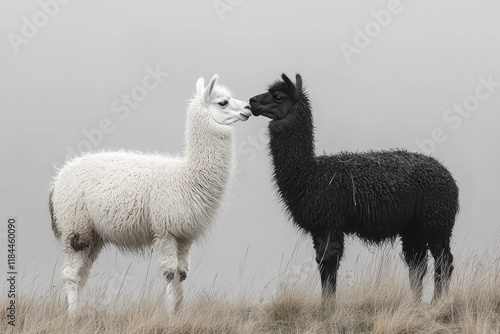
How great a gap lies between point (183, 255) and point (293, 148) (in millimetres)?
2071

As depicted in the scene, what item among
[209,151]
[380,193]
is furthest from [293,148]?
[380,193]

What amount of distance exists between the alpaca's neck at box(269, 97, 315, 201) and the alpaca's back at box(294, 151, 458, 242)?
19 cm

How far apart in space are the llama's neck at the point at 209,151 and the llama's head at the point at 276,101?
524mm

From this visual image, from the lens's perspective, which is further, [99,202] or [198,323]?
[99,202]

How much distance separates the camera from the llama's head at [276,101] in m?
10.8

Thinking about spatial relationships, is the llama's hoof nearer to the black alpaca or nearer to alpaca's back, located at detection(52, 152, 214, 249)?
alpaca's back, located at detection(52, 152, 214, 249)

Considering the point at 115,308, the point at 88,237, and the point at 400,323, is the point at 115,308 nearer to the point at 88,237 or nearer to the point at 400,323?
the point at 88,237

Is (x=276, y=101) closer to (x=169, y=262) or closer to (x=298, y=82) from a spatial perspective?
(x=298, y=82)

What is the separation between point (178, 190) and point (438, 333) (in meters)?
3.80

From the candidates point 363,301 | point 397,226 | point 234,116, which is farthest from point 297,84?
point 363,301

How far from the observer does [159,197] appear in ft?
34.9

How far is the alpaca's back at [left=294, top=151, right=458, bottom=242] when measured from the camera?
10547 mm

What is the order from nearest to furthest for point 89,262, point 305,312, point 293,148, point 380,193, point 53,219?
point 305,312
point 380,193
point 293,148
point 89,262
point 53,219

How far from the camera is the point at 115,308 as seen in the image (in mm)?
10578
